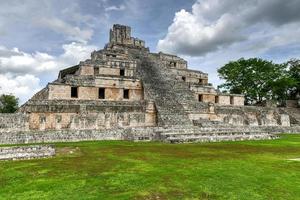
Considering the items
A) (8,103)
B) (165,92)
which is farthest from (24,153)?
(8,103)

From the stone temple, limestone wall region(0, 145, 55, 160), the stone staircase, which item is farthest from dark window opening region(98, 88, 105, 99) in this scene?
limestone wall region(0, 145, 55, 160)

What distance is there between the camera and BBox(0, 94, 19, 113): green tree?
4122cm

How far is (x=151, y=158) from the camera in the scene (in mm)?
10414

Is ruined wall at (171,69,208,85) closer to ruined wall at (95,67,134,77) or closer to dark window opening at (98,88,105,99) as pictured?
ruined wall at (95,67,134,77)

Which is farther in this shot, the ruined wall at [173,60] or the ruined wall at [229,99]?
the ruined wall at [173,60]

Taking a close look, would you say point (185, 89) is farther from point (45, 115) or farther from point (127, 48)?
point (45, 115)

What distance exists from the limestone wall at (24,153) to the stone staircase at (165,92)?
10432 millimetres

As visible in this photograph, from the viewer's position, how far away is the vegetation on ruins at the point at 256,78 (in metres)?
42.3

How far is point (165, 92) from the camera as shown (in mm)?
24562

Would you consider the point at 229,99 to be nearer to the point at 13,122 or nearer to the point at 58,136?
the point at 58,136

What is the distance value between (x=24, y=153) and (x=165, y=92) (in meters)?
15.1

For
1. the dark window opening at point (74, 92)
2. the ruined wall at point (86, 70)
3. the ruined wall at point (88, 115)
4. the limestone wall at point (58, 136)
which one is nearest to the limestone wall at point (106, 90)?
the dark window opening at point (74, 92)

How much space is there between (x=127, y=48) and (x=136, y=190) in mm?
26851

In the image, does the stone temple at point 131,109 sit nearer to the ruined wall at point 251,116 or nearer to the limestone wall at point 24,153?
the ruined wall at point 251,116
